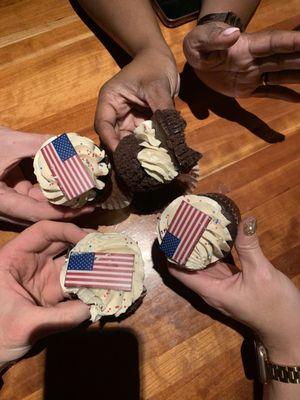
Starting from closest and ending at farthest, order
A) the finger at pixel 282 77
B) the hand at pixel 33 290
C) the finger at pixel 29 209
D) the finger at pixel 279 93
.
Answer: the hand at pixel 33 290
the finger at pixel 29 209
the finger at pixel 282 77
the finger at pixel 279 93

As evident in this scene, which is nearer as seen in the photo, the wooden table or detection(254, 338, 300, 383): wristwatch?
detection(254, 338, 300, 383): wristwatch

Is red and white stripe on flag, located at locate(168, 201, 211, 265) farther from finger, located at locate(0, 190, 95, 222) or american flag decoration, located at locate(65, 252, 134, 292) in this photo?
finger, located at locate(0, 190, 95, 222)

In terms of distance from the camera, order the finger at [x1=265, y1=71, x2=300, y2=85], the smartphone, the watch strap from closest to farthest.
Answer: the watch strap < the finger at [x1=265, y1=71, x2=300, y2=85] < the smartphone

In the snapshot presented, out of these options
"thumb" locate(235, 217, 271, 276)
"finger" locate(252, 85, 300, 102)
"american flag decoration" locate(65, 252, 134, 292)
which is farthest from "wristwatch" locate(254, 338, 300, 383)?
"finger" locate(252, 85, 300, 102)

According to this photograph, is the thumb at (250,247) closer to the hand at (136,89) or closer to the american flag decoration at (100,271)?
the american flag decoration at (100,271)

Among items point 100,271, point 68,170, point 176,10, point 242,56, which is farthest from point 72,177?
point 176,10

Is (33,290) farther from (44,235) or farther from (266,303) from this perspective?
(266,303)

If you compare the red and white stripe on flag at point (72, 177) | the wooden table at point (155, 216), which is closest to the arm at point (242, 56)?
the wooden table at point (155, 216)

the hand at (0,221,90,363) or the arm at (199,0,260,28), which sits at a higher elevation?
the arm at (199,0,260,28)
